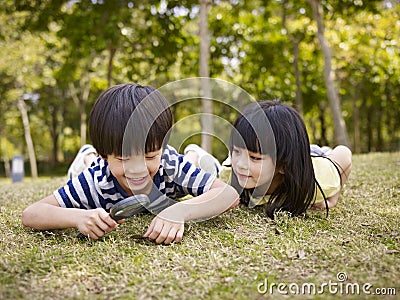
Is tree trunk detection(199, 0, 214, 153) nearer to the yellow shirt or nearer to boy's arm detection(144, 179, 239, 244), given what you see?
the yellow shirt

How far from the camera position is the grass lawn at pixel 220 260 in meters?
1.48

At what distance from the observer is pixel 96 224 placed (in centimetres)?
199

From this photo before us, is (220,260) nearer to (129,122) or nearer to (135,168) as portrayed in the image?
(135,168)

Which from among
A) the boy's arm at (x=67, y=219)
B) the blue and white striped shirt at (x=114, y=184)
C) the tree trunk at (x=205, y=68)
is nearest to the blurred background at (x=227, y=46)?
the tree trunk at (x=205, y=68)

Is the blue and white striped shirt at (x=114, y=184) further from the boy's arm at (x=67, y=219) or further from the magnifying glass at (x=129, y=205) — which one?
the magnifying glass at (x=129, y=205)

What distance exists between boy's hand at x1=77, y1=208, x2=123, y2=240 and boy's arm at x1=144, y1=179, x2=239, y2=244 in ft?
0.57

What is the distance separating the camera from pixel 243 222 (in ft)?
7.60

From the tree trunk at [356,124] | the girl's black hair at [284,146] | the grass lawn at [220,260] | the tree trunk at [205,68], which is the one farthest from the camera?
the tree trunk at [356,124]

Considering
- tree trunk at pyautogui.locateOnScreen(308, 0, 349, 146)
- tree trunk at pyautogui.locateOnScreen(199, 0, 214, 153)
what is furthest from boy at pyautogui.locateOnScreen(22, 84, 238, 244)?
tree trunk at pyautogui.locateOnScreen(308, 0, 349, 146)

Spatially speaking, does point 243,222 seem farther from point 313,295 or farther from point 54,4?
point 54,4

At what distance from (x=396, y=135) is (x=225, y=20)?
1241cm

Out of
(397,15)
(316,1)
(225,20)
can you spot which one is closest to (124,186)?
(316,1)

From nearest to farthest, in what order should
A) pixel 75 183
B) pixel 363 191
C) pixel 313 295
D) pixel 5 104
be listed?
pixel 313 295
pixel 75 183
pixel 363 191
pixel 5 104

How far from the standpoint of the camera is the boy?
6.63 ft
